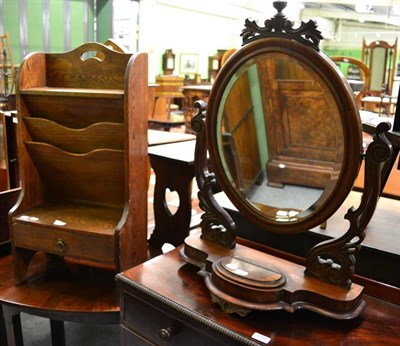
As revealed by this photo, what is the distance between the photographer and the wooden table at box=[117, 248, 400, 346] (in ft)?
3.12

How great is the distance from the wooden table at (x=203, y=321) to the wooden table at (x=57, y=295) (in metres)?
0.29

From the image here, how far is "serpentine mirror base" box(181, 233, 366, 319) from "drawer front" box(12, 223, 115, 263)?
0.47 metres

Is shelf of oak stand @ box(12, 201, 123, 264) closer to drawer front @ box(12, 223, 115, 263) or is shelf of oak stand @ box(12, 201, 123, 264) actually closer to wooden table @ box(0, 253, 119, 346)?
drawer front @ box(12, 223, 115, 263)

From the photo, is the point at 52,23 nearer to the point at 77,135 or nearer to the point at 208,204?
the point at 77,135

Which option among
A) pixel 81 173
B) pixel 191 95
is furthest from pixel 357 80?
pixel 81 173

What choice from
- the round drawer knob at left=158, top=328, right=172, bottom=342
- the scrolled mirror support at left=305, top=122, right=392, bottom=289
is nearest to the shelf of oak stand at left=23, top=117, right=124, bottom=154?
the round drawer knob at left=158, top=328, right=172, bottom=342

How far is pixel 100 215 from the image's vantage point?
1584mm

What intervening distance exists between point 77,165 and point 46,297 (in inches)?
19.0

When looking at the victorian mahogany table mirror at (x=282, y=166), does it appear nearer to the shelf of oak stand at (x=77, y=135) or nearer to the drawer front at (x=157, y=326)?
the drawer front at (x=157, y=326)

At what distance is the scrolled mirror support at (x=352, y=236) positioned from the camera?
3.03 feet

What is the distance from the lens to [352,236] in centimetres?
99

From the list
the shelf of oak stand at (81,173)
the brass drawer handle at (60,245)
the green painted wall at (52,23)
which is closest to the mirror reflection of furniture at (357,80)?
the shelf of oak stand at (81,173)

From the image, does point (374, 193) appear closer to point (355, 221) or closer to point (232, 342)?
point (355, 221)

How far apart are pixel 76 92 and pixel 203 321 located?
0.88 metres
